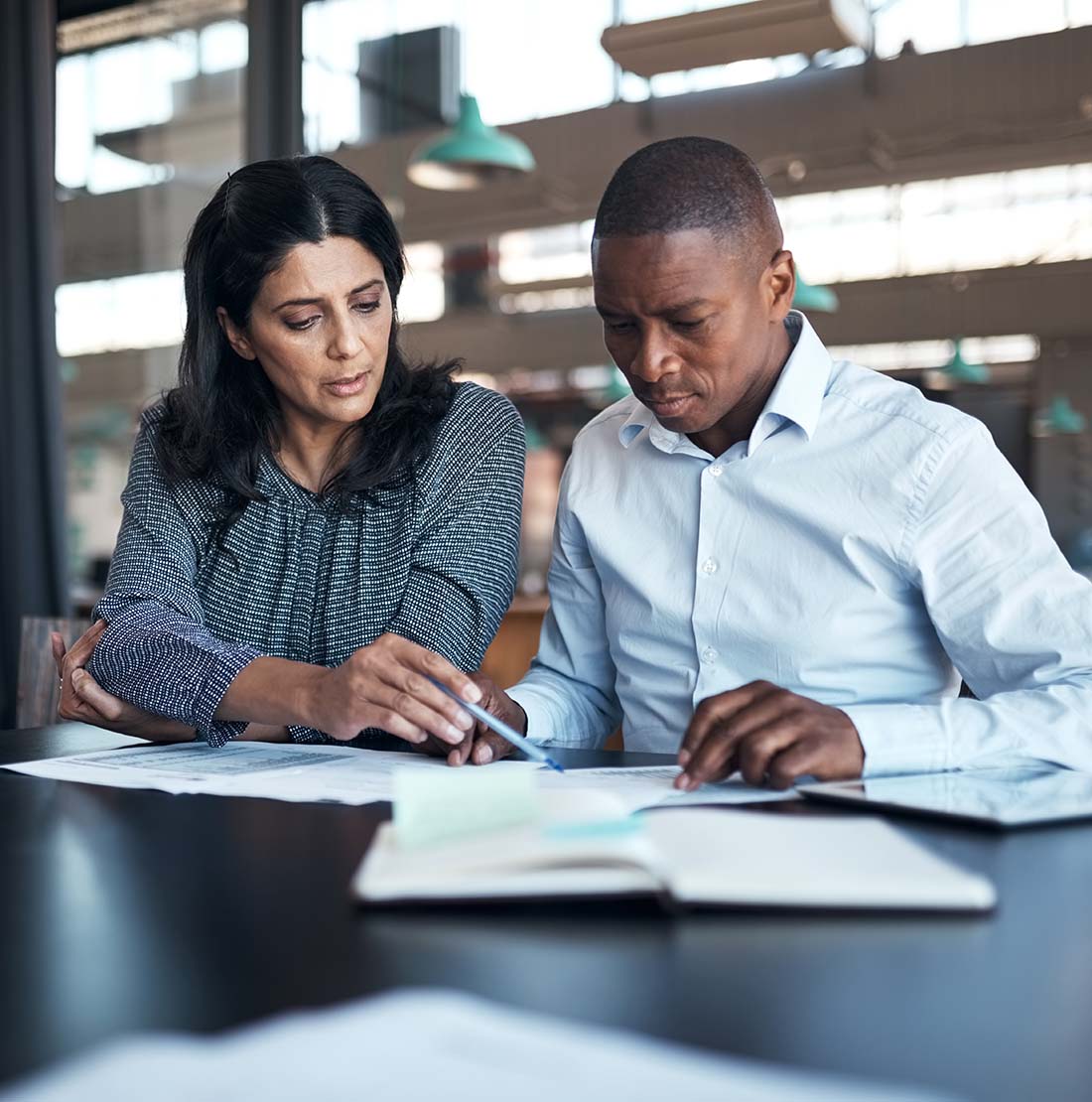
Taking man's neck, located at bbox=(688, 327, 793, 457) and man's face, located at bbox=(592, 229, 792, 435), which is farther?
man's neck, located at bbox=(688, 327, 793, 457)

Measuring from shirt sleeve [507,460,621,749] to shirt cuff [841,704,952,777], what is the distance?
0.54 m

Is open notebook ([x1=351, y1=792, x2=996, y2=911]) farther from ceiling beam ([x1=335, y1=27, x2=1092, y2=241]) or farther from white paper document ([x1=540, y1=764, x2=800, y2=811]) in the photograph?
ceiling beam ([x1=335, y1=27, x2=1092, y2=241])

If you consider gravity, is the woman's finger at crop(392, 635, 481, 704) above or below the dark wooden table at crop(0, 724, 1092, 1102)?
above

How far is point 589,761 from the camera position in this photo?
4.31ft

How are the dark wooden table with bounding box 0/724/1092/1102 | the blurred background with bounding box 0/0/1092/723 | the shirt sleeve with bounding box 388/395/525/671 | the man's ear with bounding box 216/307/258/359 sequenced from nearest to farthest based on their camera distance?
1. the dark wooden table with bounding box 0/724/1092/1102
2. the shirt sleeve with bounding box 388/395/525/671
3. the man's ear with bounding box 216/307/258/359
4. the blurred background with bounding box 0/0/1092/723

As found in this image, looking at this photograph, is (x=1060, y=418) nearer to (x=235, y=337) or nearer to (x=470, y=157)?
(x=470, y=157)

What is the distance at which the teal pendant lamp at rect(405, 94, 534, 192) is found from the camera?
16.0 ft

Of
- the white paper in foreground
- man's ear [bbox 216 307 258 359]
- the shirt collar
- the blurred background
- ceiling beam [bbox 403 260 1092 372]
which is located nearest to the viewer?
the white paper in foreground

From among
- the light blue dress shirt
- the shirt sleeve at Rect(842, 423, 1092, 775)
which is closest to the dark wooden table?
the shirt sleeve at Rect(842, 423, 1092, 775)

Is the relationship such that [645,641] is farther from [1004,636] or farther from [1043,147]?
[1043,147]

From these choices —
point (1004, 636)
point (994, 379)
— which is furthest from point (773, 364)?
point (994, 379)

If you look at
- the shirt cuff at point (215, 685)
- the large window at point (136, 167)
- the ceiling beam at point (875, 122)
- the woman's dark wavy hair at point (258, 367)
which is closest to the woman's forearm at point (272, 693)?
the shirt cuff at point (215, 685)

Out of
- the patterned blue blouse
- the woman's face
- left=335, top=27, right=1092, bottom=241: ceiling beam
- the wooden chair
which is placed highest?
left=335, top=27, right=1092, bottom=241: ceiling beam

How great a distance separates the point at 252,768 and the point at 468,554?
0.46 m
